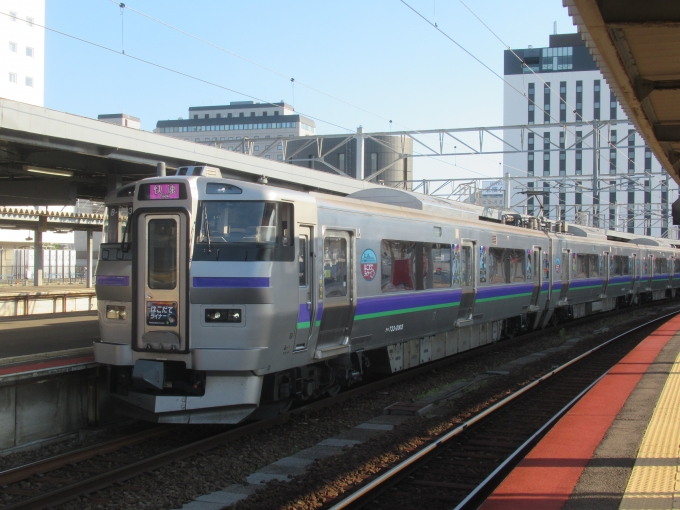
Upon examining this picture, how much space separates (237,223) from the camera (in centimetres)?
808

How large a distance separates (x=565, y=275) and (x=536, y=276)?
2901mm

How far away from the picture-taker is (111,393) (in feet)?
27.7

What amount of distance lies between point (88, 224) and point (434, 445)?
78.0 ft

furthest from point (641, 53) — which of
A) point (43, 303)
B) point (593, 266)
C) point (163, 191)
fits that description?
Result: point (593, 266)

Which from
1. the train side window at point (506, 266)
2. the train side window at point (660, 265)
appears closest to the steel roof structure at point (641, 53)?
the train side window at point (506, 266)

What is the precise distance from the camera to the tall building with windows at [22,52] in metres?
60.2

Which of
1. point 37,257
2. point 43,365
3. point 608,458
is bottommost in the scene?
point 608,458

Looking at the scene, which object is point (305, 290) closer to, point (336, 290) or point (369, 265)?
point (336, 290)

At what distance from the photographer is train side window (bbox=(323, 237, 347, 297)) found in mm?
9312

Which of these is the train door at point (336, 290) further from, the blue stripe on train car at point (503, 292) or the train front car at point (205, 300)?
the blue stripe on train car at point (503, 292)

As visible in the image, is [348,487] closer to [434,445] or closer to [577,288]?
[434,445]

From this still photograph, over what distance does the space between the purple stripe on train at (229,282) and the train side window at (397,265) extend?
128 inches

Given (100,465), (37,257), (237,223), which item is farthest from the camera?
(37,257)

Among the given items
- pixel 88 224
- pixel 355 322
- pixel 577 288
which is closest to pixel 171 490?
pixel 355 322
